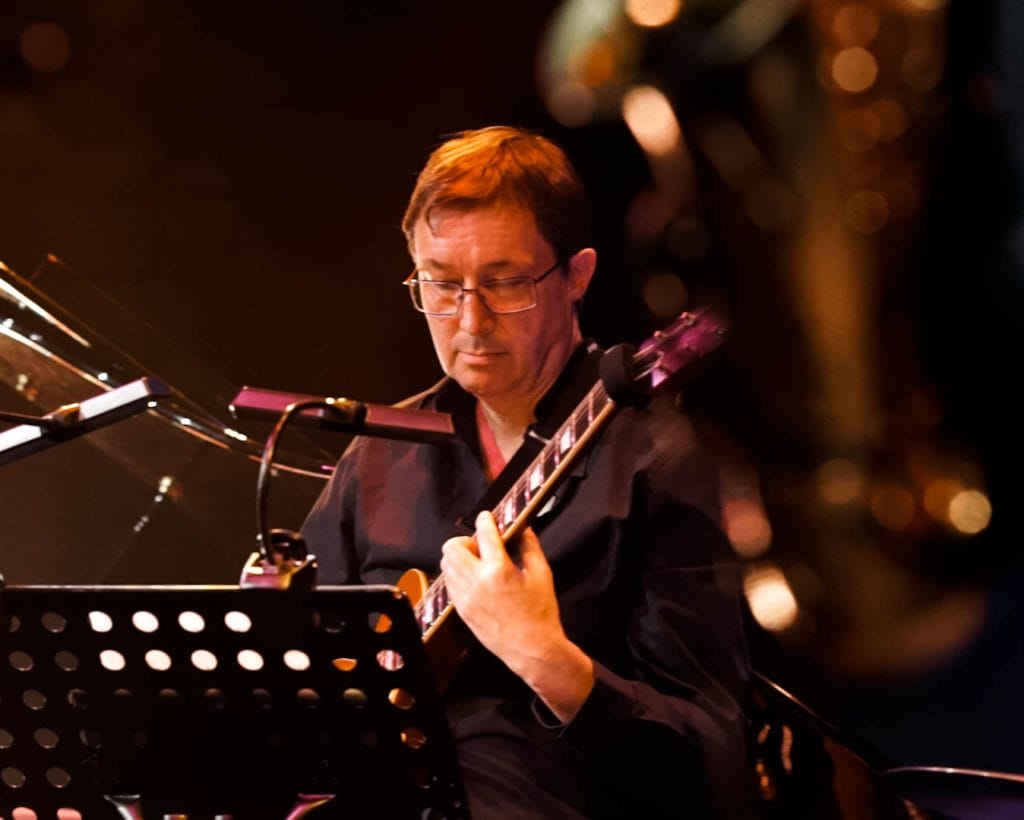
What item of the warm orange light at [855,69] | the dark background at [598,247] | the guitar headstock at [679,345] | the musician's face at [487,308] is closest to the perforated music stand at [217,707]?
the guitar headstock at [679,345]

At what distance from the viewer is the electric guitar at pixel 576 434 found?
1.47 meters

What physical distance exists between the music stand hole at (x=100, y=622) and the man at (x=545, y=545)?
43cm

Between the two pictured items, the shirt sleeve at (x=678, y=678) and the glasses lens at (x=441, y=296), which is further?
the glasses lens at (x=441, y=296)

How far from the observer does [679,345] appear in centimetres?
147

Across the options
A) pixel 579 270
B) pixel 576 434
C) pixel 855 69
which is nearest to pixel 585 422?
pixel 576 434

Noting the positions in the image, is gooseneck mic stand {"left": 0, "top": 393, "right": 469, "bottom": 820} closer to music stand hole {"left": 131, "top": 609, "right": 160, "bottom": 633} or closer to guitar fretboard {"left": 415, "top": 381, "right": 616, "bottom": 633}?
music stand hole {"left": 131, "top": 609, "right": 160, "bottom": 633}

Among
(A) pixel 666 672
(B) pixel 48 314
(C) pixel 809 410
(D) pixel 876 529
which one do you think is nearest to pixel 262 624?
(A) pixel 666 672

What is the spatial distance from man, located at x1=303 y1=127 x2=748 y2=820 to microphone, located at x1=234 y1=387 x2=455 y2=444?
0.20 m

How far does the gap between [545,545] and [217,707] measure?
57 cm

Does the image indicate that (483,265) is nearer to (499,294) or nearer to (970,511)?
(499,294)

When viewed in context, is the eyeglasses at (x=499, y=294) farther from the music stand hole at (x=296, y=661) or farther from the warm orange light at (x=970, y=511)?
the warm orange light at (x=970, y=511)

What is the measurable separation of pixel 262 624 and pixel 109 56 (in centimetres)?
322

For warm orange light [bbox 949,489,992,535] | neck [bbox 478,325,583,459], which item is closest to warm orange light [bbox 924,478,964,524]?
warm orange light [bbox 949,489,992,535]

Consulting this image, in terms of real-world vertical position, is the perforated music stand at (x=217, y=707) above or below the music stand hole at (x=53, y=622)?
below
